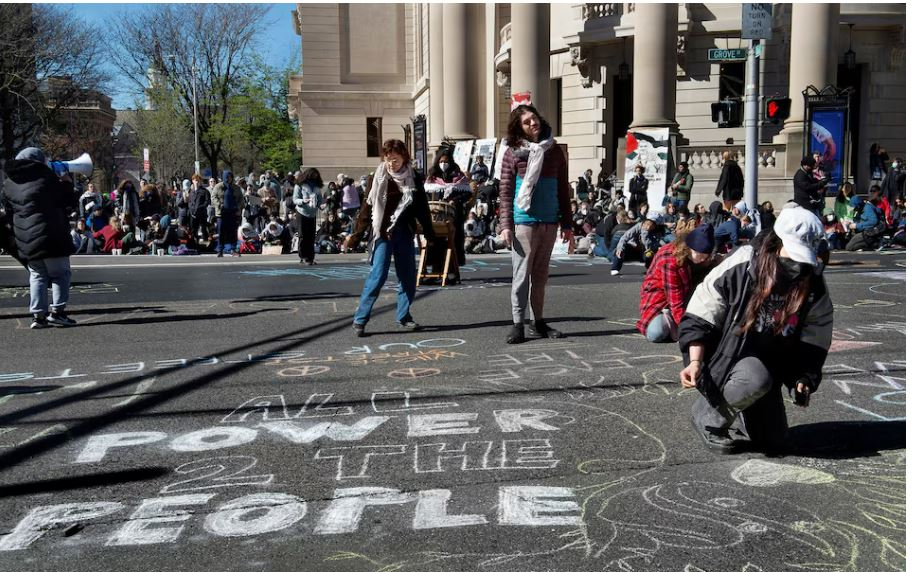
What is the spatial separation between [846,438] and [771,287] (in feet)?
3.85

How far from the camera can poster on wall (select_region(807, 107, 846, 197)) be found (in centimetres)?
2139

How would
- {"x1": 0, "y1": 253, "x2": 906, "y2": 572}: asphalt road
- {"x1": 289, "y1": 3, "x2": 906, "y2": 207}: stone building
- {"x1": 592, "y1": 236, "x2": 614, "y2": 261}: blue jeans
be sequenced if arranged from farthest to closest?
1. {"x1": 289, "y1": 3, "x2": 906, "y2": 207}: stone building
2. {"x1": 592, "y1": 236, "x2": 614, "y2": 261}: blue jeans
3. {"x1": 0, "y1": 253, "x2": 906, "y2": 572}: asphalt road

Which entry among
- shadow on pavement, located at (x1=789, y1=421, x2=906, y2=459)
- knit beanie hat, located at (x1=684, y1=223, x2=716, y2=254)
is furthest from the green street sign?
shadow on pavement, located at (x1=789, y1=421, x2=906, y2=459)

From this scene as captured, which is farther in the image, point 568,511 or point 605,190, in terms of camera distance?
point 605,190

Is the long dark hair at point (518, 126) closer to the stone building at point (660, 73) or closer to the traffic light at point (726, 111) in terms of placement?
the traffic light at point (726, 111)

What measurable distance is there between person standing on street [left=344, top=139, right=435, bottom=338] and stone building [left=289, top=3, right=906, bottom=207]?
18.9m

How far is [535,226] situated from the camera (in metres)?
7.66

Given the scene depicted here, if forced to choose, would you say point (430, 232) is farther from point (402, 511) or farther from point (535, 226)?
point (402, 511)

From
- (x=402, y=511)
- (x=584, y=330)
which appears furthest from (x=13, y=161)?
(x=402, y=511)

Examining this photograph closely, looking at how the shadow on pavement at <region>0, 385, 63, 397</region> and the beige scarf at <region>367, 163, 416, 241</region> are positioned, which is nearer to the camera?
the shadow on pavement at <region>0, 385, 63, 397</region>

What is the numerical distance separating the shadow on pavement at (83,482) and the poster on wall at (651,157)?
67.3ft

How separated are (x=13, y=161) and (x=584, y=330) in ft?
18.8

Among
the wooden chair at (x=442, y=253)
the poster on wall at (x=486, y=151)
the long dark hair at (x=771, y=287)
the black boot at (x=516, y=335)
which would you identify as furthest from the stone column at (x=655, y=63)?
the long dark hair at (x=771, y=287)

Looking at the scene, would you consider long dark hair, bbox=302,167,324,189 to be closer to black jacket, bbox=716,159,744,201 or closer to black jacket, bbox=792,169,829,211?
black jacket, bbox=792,169,829,211
